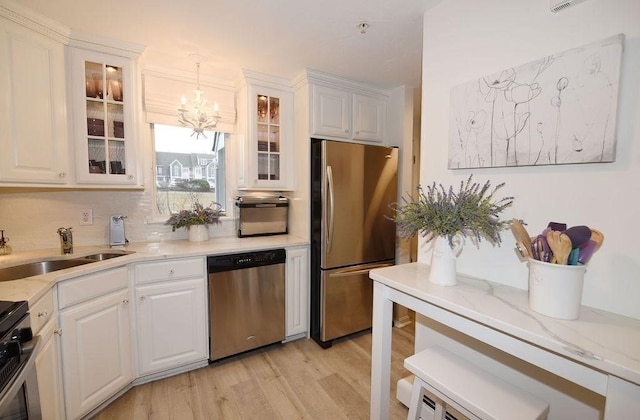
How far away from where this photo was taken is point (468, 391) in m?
1.00

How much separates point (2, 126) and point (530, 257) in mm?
2588

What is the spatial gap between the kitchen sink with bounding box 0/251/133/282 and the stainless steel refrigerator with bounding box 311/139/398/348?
57.7 inches

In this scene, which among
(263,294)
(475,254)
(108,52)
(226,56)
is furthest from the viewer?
(263,294)

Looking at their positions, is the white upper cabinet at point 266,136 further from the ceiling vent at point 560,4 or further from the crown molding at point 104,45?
the ceiling vent at point 560,4

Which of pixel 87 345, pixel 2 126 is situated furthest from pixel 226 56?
pixel 87 345

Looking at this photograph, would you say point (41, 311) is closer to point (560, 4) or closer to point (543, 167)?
point (543, 167)

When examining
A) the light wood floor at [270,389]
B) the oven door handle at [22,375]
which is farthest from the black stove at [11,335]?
the light wood floor at [270,389]

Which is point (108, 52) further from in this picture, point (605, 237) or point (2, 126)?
point (605, 237)

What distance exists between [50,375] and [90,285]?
0.44 metres

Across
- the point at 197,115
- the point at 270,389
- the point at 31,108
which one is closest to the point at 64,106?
the point at 31,108

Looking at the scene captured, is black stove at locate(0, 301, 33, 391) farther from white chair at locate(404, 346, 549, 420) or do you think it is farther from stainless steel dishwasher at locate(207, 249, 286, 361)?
white chair at locate(404, 346, 549, 420)

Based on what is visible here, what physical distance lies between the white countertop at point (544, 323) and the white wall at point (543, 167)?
121mm

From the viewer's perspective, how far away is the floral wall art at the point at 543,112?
3.11 ft

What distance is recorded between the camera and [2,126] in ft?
4.93
